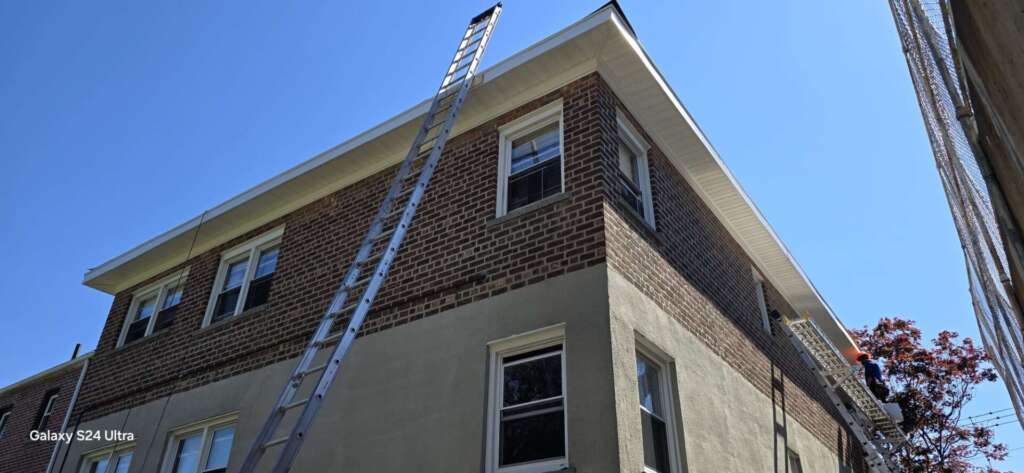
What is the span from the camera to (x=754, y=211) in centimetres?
1126

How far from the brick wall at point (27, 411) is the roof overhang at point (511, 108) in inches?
232

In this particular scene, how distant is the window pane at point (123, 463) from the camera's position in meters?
10.3

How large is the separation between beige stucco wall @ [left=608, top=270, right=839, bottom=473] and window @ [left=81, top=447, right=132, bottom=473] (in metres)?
7.95

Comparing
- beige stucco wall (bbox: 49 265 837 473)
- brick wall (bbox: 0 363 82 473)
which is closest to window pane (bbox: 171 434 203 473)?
beige stucco wall (bbox: 49 265 837 473)

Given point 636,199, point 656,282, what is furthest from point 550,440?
point 636,199

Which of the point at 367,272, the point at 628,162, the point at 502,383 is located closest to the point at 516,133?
the point at 628,162

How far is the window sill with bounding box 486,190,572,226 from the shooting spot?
7.61 m

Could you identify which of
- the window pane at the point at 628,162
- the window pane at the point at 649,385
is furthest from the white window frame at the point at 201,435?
the window pane at the point at 628,162

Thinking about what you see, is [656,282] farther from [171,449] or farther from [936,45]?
[171,449]

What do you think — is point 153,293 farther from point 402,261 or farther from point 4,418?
point 4,418

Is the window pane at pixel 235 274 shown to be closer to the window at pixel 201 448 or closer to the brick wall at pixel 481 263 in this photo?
the brick wall at pixel 481 263

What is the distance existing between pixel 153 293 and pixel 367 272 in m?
6.22

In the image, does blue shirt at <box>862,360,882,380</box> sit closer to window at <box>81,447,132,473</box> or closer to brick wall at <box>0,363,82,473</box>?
window at <box>81,447,132,473</box>

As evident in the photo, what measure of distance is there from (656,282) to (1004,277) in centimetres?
365
